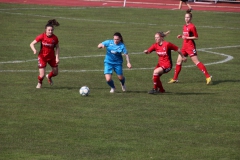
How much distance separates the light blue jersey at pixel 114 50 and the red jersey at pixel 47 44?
165cm

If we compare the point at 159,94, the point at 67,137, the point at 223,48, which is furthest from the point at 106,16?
the point at 67,137

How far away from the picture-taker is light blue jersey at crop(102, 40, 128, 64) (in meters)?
19.8

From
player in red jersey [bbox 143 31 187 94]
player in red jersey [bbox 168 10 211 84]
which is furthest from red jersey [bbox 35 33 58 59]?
player in red jersey [bbox 168 10 211 84]

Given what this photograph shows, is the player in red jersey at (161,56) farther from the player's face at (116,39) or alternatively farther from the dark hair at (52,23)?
the dark hair at (52,23)

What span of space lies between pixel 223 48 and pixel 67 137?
18998 millimetres

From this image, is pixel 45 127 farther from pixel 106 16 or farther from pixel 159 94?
pixel 106 16

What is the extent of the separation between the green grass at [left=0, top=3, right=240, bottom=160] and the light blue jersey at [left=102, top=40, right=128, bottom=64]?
911 mm

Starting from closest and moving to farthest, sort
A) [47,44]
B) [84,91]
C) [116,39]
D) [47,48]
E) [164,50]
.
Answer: [84,91], [116,39], [164,50], [47,44], [47,48]

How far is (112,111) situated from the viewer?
17047mm

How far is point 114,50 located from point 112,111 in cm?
330

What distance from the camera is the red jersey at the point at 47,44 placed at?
67.3ft

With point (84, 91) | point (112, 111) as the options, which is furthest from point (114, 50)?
point (112, 111)

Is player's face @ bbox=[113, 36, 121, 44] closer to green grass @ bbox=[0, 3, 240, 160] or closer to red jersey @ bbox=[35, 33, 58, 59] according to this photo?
green grass @ bbox=[0, 3, 240, 160]

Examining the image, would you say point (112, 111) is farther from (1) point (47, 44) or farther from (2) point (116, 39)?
(1) point (47, 44)
